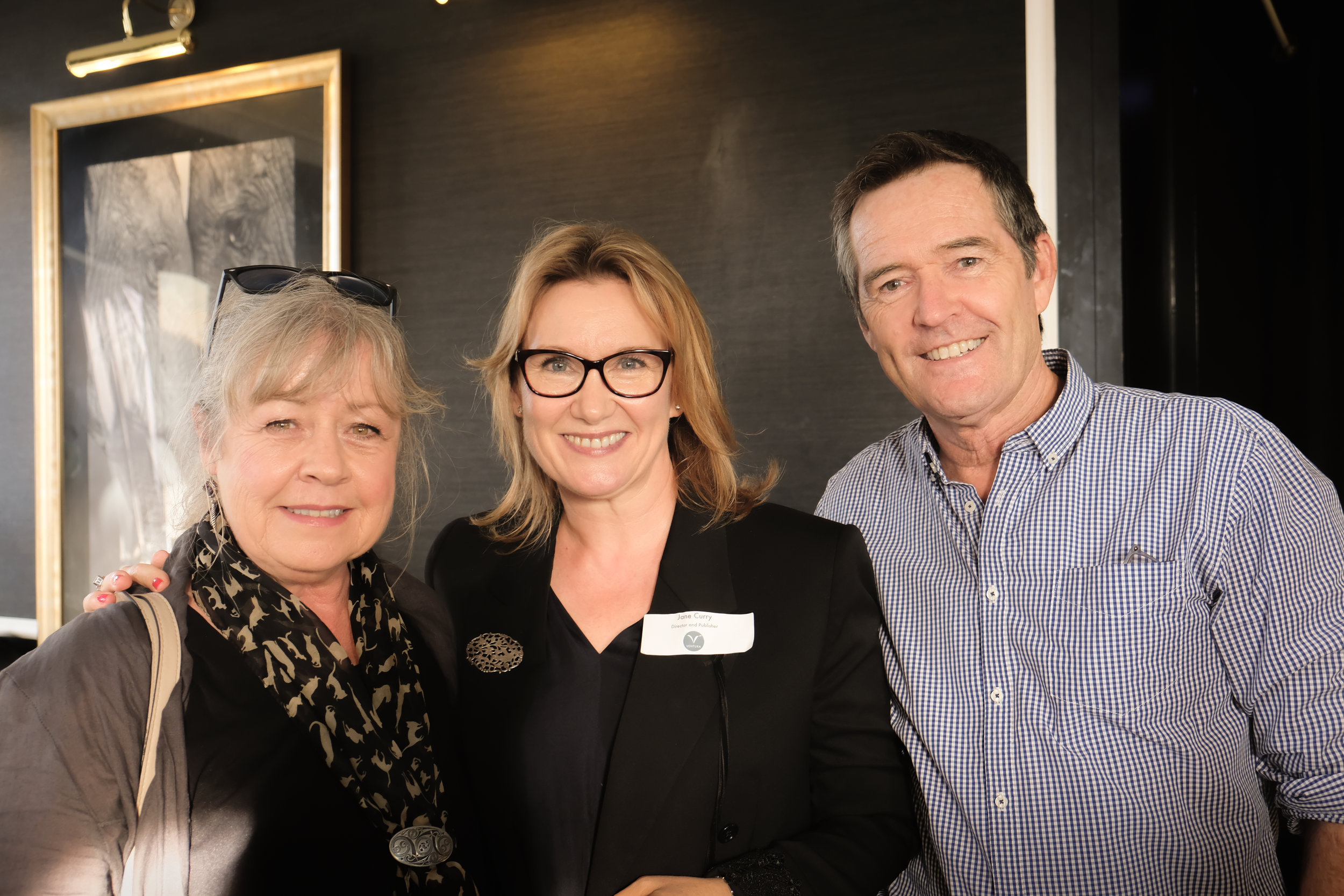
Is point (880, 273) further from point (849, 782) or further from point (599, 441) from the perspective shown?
point (849, 782)

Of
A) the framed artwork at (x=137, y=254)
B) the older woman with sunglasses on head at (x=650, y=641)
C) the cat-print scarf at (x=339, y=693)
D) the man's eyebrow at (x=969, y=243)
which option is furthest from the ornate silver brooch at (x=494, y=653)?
the framed artwork at (x=137, y=254)

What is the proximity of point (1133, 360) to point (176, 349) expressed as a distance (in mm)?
3306

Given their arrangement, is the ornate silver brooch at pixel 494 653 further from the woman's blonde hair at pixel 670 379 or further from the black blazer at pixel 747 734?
the woman's blonde hair at pixel 670 379

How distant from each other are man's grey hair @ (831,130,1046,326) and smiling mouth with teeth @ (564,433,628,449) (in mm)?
572

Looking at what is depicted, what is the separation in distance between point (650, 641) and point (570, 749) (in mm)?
216

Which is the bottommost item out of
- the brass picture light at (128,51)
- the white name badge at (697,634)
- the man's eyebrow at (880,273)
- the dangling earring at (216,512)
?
the white name badge at (697,634)

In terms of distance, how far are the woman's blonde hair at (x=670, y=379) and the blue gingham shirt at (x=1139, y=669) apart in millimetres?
486

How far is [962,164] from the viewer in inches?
66.0

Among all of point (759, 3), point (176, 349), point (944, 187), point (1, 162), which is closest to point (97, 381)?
point (176, 349)

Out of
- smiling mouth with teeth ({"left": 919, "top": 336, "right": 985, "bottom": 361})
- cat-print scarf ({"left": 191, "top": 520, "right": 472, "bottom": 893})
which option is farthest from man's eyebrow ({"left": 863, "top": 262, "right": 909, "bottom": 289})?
cat-print scarf ({"left": 191, "top": 520, "right": 472, "bottom": 893})

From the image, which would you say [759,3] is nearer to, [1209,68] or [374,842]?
[1209,68]

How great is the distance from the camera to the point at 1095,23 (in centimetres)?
218

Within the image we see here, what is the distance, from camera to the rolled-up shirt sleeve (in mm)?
1387

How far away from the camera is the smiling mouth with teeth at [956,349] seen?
1.62m
